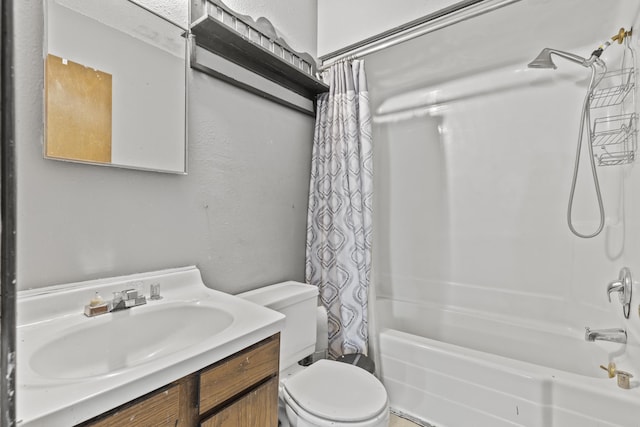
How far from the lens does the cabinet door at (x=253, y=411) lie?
0.77 m

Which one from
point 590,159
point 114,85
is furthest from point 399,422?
point 114,85

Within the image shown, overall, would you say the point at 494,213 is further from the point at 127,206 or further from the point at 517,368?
the point at 127,206

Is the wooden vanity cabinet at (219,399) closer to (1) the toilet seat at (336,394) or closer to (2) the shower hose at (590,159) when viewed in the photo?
(1) the toilet seat at (336,394)

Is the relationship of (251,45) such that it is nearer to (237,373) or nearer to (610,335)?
(237,373)

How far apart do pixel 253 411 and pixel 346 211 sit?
113 centimetres

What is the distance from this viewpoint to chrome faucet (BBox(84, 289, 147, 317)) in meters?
0.92

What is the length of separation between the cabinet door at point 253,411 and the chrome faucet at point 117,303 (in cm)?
48

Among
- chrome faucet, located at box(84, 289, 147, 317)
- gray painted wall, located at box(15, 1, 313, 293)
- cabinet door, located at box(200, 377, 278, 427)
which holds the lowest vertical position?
cabinet door, located at box(200, 377, 278, 427)

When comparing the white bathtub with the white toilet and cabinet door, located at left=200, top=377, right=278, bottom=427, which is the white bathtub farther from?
cabinet door, located at left=200, top=377, right=278, bottom=427

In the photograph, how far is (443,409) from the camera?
4.93 ft

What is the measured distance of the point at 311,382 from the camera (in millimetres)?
1293

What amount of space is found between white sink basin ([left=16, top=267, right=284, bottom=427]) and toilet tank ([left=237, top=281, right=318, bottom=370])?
0.98 feet

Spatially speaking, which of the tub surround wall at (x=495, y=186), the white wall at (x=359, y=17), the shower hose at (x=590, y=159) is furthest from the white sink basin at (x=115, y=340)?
the white wall at (x=359, y=17)

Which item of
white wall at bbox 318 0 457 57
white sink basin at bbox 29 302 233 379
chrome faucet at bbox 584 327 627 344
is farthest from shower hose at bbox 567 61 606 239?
white sink basin at bbox 29 302 233 379
